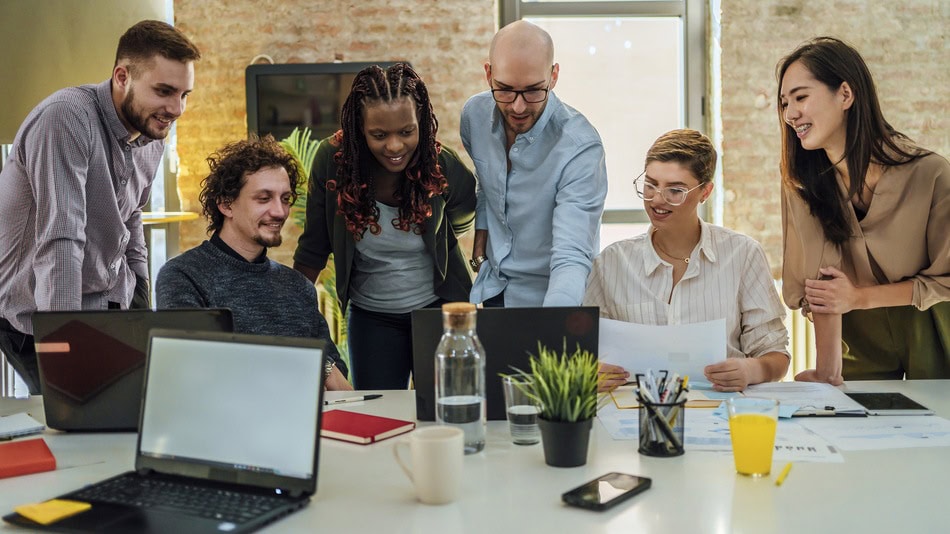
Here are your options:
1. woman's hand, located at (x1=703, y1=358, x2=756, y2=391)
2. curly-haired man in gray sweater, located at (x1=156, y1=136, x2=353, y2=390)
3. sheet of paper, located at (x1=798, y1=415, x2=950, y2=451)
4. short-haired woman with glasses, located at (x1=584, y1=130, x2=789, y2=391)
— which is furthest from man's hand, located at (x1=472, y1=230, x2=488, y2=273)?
sheet of paper, located at (x1=798, y1=415, x2=950, y2=451)

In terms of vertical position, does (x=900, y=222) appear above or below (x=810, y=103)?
below

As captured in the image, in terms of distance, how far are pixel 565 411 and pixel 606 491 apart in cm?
18

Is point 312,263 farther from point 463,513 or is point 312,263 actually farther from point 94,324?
point 463,513

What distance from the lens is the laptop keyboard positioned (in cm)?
122

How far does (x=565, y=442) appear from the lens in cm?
142

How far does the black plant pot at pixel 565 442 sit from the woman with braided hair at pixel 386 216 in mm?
1065

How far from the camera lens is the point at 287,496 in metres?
1.27

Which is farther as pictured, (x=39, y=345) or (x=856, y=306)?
(x=856, y=306)

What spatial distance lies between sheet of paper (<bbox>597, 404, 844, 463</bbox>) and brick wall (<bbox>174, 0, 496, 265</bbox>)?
2.98 meters

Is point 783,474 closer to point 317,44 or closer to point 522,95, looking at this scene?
point 522,95

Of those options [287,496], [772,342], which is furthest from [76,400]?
[772,342]

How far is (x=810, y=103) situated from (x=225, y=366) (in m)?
Answer: 1.58

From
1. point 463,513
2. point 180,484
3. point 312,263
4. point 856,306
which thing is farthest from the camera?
point 312,263

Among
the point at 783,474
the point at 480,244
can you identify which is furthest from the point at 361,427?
the point at 480,244
